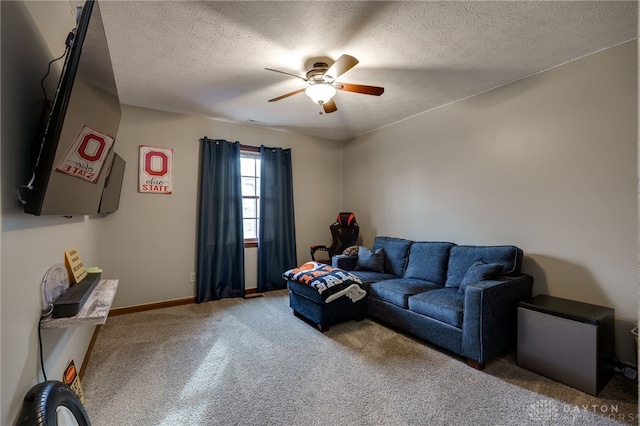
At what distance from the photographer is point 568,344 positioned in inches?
81.9

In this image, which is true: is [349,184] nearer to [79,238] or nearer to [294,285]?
[294,285]

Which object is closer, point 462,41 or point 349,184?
point 462,41

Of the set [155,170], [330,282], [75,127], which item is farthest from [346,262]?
[75,127]

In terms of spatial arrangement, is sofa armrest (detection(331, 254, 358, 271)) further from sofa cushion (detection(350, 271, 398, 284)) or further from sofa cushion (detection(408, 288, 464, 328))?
sofa cushion (detection(408, 288, 464, 328))

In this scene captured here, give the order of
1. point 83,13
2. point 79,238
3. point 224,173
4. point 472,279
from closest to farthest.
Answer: point 83,13 < point 79,238 < point 472,279 < point 224,173

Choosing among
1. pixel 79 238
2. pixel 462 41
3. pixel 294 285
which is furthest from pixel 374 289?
pixel 79 238

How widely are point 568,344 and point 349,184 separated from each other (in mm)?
3681

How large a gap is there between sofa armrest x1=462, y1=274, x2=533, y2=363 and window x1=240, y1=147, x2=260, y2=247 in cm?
317

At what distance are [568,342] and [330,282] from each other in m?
1.97

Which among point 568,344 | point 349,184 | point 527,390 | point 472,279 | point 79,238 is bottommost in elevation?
point 527,390

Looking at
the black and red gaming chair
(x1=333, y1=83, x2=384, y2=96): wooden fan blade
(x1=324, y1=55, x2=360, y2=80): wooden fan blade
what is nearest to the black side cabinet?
(x1=333, y1=83, x2=384, y2=96): wooden fan blade

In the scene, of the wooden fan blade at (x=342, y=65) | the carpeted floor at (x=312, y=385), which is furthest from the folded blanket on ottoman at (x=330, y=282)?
the wooden fan blade at (x=342, y=65)

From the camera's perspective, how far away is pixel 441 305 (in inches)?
101

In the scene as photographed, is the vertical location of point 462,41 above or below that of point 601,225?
above
